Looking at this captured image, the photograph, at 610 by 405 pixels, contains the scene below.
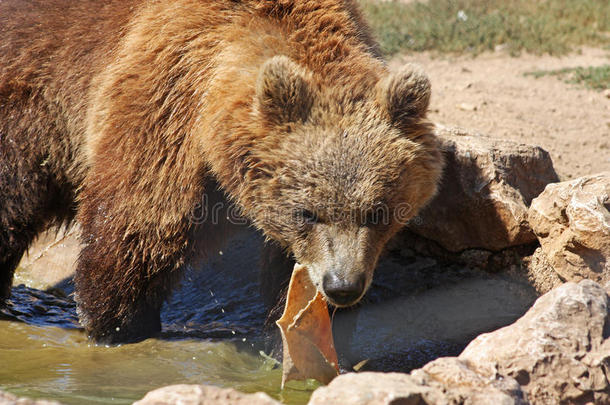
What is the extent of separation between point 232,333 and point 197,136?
5.66 ft

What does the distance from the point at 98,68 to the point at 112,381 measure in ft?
6.44

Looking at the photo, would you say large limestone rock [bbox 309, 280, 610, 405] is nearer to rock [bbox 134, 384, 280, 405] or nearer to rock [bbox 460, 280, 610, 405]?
rock [bbox 460, 280, 610, 405]

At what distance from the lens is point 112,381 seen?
4363mm

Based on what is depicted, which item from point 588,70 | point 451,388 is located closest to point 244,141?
point 451,388

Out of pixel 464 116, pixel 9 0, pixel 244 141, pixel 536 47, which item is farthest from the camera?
pixel 536 47

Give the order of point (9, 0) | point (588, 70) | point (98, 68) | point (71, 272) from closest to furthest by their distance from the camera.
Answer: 1. point (98, 68)
2. point (9, 0)
3. point (71, 272)
4. point (588, 70)

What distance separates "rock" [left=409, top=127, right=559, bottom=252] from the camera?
5172mm

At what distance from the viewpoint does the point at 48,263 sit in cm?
695

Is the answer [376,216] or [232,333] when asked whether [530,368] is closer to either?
[376,216]

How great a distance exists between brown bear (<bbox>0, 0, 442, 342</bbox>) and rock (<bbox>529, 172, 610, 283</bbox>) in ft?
2.97

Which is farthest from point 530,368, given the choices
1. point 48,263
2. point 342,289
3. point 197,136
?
point 48,263

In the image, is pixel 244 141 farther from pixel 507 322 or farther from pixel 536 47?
pixel 536 47

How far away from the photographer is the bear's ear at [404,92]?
13.2 feet

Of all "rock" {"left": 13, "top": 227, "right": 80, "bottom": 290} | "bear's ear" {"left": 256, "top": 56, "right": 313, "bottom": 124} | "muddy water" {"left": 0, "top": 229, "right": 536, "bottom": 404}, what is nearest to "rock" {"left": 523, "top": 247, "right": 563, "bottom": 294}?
"muddy water" {"left": 0, "top": 229, "right": 536, "bottom": 404}
